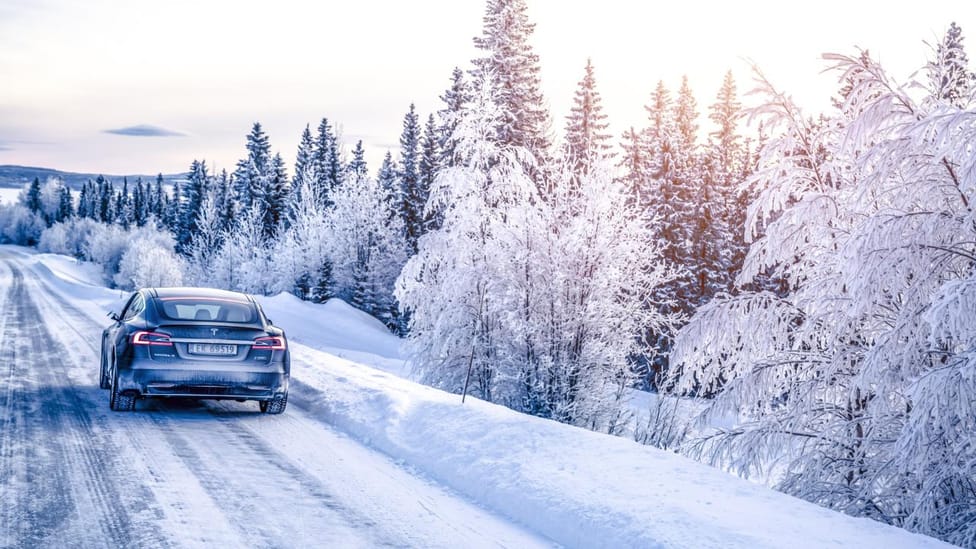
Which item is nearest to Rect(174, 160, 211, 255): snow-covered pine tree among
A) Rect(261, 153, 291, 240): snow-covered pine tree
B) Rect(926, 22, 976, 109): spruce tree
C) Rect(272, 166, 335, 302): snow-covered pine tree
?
Rect(261, 153, 291, 240): snow-covered pine tree

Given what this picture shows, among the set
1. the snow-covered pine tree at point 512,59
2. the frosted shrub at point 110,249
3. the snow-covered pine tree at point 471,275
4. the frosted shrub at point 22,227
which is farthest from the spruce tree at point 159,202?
the snow-covered pine tree at point 471,275

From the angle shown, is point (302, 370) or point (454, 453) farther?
point (302, 370)

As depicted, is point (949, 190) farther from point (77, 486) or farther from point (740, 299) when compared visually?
point (77, 486)

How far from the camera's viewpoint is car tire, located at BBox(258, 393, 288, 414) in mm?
9438

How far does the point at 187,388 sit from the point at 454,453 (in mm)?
3718

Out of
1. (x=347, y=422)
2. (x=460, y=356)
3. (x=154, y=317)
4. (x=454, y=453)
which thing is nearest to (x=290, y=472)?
(x=454, y=453)

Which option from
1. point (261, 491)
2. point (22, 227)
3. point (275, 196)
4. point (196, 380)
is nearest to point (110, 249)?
point (275, 196)

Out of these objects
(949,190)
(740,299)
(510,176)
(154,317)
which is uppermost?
(510,176)

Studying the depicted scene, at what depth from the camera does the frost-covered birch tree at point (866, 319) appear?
5906mm

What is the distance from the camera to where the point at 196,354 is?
8844mm

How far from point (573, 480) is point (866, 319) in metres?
3.93

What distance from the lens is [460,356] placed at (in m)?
16.9

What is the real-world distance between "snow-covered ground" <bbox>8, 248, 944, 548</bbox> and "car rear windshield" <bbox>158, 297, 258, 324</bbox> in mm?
1562

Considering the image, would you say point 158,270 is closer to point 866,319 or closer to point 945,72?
point 866,319
